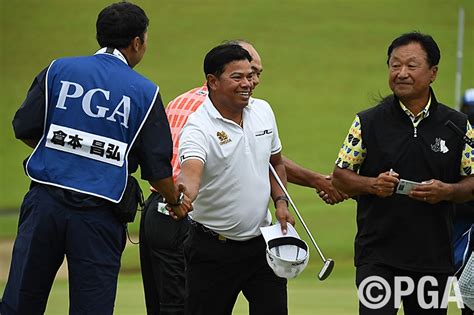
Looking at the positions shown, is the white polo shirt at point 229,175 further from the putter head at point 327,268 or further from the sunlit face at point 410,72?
the sunlit face at point 410,72

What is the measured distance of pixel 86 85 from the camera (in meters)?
4.93

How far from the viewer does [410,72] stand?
5.40 metres

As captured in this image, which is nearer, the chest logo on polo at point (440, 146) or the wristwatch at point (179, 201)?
the wristwatch at point (179, 201)

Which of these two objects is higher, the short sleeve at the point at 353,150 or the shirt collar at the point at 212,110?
the shirt collar at the point at 212,110

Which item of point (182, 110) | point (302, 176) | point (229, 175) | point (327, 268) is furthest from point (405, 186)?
point (182, 110)

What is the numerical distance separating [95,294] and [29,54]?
12.4 meters

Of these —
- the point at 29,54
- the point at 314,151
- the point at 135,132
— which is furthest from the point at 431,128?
the point at 29,54

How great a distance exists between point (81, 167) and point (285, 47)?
1295 centimetres

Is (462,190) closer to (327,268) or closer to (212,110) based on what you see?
(327,268)

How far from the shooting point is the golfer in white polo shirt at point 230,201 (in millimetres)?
5555

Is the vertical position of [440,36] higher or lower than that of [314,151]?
higher

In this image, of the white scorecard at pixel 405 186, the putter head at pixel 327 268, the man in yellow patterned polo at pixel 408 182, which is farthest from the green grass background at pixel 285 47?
the white scorecard at pixel 405 186

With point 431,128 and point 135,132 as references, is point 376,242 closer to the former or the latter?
point 431,128

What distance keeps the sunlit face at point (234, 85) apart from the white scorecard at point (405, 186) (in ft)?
2.94
